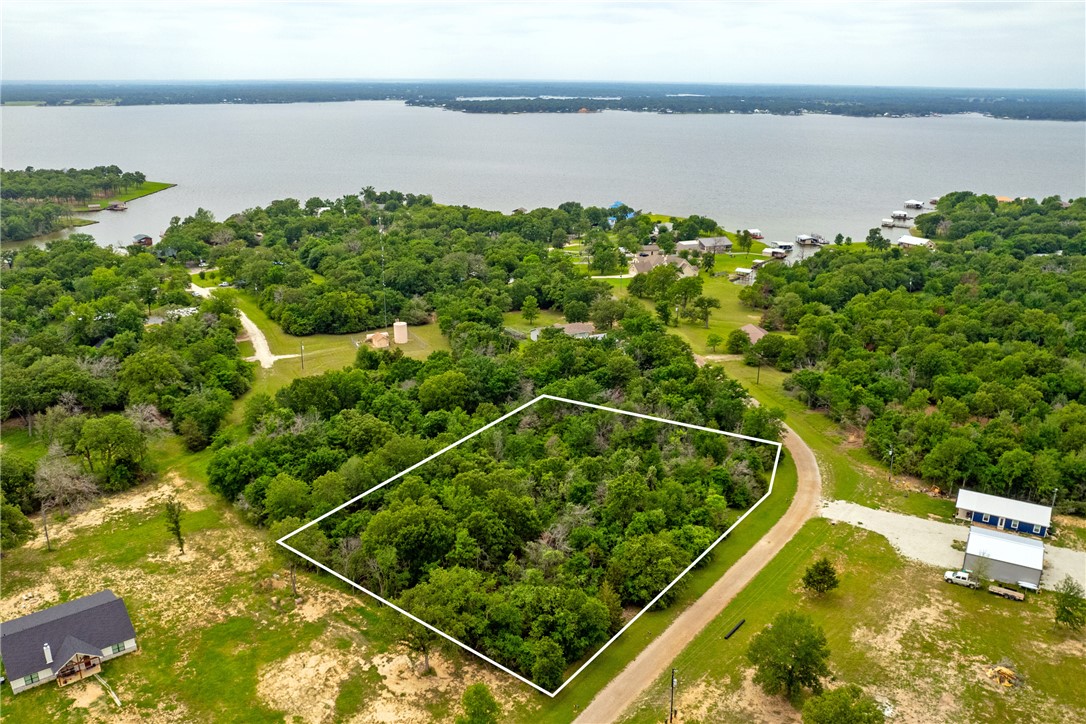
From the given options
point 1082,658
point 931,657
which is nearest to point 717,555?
point 931,657

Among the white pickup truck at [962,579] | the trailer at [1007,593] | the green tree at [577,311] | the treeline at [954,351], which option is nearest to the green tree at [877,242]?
the treeline at [954,351]

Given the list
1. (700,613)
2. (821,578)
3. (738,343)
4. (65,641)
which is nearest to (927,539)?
(821,578)

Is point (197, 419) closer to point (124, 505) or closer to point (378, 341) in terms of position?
point (124, 505)

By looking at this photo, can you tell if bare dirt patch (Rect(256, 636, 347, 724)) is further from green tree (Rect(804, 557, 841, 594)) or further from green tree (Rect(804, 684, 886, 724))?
green tree (Rect(804, 557, 841, 594))

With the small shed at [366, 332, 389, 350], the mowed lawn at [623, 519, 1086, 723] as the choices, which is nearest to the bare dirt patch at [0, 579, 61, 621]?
the mowed lawn at [623, 519, 1086, 723]

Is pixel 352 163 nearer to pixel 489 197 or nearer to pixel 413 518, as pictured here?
pixel 489 197
